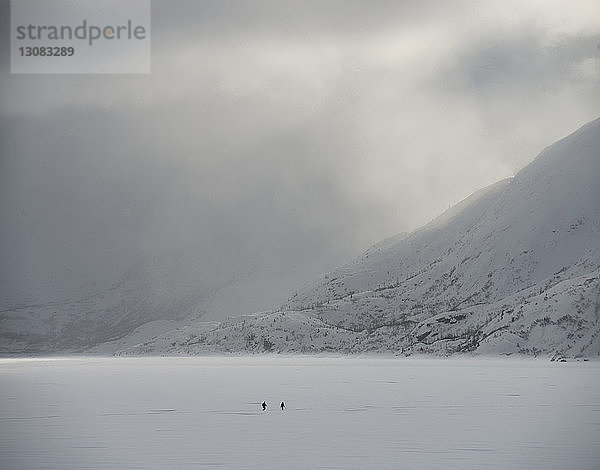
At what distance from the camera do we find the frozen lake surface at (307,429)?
145 feet

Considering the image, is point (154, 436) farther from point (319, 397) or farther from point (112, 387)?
point (112, 387)

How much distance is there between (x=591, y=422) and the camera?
198 ft

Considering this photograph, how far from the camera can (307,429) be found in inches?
2292

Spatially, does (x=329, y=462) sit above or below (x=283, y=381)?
above

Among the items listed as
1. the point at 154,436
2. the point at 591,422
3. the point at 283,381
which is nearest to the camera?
the point at 154,436

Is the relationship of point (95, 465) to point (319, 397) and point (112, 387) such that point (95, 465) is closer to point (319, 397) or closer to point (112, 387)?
point (319, 397)

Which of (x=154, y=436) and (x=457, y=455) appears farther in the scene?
(x=154, y=436)

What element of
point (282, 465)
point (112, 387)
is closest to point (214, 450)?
point (282, 465)

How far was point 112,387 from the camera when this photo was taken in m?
111

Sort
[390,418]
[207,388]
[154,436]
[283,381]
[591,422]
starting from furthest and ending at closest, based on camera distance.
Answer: [283,381]
[207,388]
[390,418]
[591,422]
[154,436]

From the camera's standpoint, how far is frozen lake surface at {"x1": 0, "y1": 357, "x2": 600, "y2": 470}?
44.2 meters

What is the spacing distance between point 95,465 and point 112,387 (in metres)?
70.1

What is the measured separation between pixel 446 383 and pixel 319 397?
27782 millimetres

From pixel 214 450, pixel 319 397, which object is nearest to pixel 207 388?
pixel 319 397
